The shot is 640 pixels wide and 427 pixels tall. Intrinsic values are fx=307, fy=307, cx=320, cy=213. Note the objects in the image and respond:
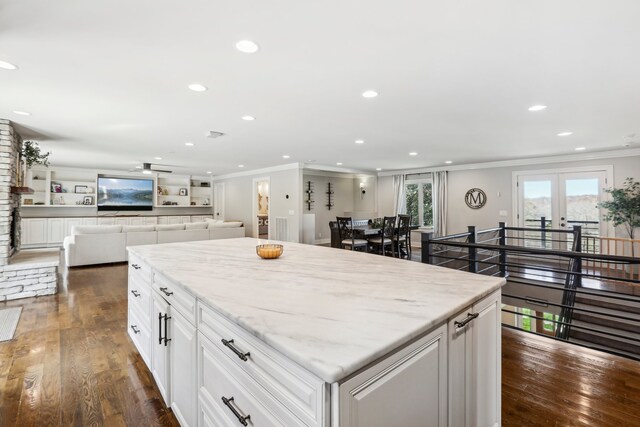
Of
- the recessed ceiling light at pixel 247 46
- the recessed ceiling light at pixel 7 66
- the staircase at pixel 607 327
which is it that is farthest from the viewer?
the staircase at pixel 607 327

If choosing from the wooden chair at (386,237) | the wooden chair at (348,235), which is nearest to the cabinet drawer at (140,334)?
the wooden chair at (348,235)

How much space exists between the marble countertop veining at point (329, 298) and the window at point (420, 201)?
7275 millimetres

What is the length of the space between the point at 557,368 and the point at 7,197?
6.10m

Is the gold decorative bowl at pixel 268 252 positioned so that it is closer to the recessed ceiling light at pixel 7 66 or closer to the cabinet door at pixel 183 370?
the cabinet door at pixel 183 370

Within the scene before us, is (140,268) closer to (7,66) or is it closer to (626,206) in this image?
(7,66)

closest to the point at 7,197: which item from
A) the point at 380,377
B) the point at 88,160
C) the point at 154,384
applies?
the point at 154,384

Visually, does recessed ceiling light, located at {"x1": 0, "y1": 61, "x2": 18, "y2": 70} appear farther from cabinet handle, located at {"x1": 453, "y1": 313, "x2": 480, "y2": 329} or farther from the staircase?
the staircase

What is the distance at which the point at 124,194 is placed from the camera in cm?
982

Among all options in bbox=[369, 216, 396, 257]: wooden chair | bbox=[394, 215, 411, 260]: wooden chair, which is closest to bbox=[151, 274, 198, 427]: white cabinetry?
bbox=[369, 216, 396, 257]: wooden chair

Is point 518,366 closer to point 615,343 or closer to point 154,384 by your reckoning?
point 154,384

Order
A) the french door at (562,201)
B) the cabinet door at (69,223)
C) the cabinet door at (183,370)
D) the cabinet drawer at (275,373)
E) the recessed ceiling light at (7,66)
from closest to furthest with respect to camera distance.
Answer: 1. the cabinet drawer at (275,373)
2. the cabinet door at (183,370)
3. the recessed ceiling light at (7,66)
4. the french door at (562,201)
5. the cabinet door at (69,223)

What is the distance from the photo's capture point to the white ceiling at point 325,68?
5.65 feet

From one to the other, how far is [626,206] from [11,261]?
973cm

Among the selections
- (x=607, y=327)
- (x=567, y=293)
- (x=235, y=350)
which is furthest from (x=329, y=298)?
(x=607, y=327)
